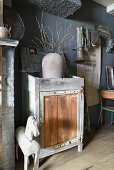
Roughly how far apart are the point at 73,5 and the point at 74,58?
864 millimetres

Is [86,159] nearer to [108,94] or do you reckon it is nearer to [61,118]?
[61,118]

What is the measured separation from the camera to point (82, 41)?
221cm

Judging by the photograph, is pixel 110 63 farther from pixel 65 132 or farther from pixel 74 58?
pixel 65 132

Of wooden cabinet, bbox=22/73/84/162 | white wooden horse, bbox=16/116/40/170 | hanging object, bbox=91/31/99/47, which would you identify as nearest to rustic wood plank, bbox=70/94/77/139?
wooden cabinet, bbox=22/73/84/162

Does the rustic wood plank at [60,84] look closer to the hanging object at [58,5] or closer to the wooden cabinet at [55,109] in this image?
the wooden cabinet at [55,109]

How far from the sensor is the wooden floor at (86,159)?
1376mm

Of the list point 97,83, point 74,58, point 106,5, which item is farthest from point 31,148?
point 106,5

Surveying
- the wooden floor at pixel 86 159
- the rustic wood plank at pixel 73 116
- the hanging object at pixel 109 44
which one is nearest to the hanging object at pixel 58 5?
the hanging object at pixel 109 44

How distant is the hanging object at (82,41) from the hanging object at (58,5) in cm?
43

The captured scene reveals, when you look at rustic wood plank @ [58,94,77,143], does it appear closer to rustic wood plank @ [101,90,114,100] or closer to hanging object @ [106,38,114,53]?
rustic wood plank @ [101,90,114,100]

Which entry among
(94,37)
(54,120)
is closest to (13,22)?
(54,120)

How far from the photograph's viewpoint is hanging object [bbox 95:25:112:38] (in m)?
2.57

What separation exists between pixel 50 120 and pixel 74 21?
6.26 ft

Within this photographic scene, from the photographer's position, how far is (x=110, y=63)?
9.67ft
